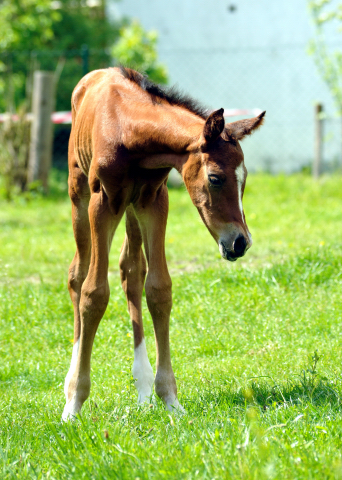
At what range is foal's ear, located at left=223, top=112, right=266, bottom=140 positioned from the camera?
294 cm

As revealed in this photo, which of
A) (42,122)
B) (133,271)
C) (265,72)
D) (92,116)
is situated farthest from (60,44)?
(133,271)

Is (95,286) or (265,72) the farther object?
(265,72)

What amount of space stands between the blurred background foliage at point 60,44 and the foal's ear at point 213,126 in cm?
777

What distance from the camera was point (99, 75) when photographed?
158 inches

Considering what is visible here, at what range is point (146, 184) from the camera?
3355mm

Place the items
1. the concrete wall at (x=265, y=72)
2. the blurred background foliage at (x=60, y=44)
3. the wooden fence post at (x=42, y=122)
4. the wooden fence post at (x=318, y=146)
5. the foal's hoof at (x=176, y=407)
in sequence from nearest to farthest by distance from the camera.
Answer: the foal's hoof at (x=176, y=407) < the wooden fence post at (x=42, y=122) < the wooden fence post at (x=318, y=146) < the blurred background foliage at (x=60, y=44) < the concrete wall at (x=265, y=72)

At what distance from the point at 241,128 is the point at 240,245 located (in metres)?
0.59

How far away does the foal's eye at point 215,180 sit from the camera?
112 inches

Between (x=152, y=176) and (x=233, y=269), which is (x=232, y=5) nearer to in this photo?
(x=233, y=269)

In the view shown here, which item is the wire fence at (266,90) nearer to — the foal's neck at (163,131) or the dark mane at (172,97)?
the dark mane at (172,97)

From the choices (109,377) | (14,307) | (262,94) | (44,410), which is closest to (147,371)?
(109,377)

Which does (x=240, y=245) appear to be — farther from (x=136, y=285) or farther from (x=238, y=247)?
(x=136, y=285)

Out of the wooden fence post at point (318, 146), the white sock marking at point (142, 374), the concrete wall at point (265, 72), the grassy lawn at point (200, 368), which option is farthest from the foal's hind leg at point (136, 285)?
the concrete wall at point (265, 72)

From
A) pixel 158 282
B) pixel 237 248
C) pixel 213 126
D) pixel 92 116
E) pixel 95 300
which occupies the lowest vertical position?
pixel 95 300
